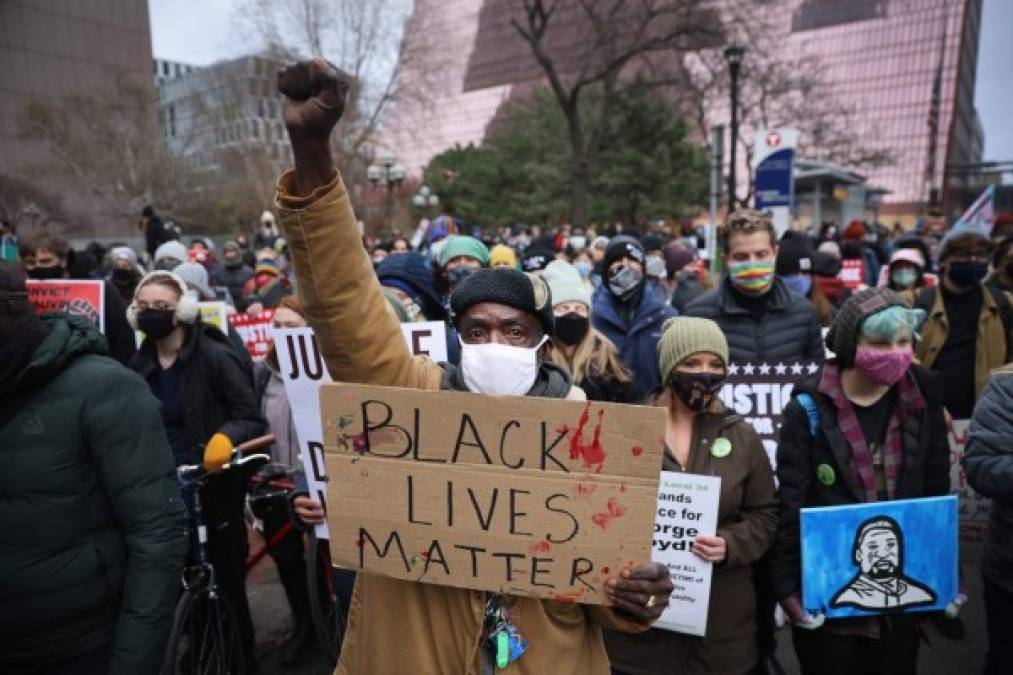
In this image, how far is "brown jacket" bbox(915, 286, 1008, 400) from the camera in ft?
13.6

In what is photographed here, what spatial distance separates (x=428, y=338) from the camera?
9.59 feet

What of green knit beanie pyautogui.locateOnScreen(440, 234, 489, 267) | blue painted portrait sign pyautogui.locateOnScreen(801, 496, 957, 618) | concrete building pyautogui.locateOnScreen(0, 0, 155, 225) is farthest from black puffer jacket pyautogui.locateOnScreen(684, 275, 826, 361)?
concrete building pyautogui.locateOnScreen(0, 0, 155, 225)

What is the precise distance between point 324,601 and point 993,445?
318 cm

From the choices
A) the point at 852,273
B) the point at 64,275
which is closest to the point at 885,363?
the point at 64,275

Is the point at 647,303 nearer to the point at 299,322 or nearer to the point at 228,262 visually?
the point at 299,322

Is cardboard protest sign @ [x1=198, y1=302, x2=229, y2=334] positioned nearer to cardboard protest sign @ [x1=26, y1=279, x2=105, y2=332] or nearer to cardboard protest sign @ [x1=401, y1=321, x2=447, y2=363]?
cardboard protest sign @ [x1=26, y1=279, x2=105, y2=332]

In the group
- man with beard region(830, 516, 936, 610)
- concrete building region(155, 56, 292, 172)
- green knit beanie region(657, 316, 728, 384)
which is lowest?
man with beard region(830, 516, 936, 610)

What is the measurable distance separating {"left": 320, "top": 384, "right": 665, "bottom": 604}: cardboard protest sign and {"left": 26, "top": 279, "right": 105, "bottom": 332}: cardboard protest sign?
4.09m

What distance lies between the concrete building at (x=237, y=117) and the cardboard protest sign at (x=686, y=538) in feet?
81.6

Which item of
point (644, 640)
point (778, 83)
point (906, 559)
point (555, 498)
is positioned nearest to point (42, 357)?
point (555, 498)

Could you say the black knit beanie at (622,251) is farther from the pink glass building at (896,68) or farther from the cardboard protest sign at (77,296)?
the pink glass building at (896,68)

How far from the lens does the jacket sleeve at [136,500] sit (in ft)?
6.54

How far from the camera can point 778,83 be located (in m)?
27.4

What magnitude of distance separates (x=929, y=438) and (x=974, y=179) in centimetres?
9508
